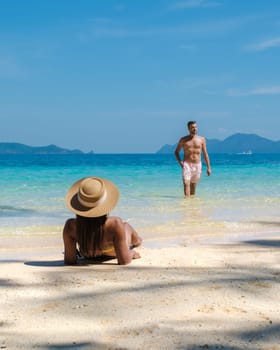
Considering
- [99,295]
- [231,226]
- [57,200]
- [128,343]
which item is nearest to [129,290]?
[99,295]

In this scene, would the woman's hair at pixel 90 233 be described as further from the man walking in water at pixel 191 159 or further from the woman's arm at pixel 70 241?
the man walking in water at pixel 191 159

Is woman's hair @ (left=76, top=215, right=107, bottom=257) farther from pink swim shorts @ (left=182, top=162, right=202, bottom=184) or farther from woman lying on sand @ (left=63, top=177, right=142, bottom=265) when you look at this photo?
pink swim shorts @ (left=182, top=162, right=202, bottom=184)

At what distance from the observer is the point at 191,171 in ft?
38.6

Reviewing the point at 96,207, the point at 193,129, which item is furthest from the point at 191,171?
the point at 96,207

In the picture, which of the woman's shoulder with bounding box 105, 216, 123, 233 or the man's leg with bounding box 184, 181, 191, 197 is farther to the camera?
the man's leg with bounding box 184, 181, 191, 197

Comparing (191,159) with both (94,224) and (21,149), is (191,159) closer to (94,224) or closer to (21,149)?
(94,224)

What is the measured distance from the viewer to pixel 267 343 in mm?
2576

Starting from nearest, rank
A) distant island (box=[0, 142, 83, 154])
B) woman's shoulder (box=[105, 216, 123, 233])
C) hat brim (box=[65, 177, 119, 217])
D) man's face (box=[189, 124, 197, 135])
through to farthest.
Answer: hat brim (box=[65, 177, 119, 217]) < woman's shoulder (box=[105, 216, 123, 233]) < man's face (box=[189, 124, 197, 135]) < distant island (box=[0, 142, 83, 154])

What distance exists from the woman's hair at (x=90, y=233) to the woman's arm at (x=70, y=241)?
0.06 m

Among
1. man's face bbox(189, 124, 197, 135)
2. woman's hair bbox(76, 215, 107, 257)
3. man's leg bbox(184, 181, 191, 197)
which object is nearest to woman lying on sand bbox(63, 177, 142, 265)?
woman's hair bbox(76, 215, 107, 257)

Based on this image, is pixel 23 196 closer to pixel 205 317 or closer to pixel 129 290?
pixel 129 290

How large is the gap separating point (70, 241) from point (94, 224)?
291mm

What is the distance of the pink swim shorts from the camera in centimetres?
1170

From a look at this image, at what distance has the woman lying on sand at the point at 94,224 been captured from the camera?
4.37 metres
